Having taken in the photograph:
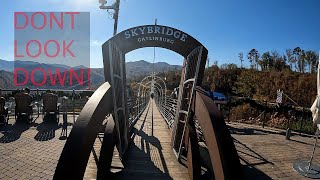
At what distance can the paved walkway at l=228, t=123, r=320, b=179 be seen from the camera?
19.7ft

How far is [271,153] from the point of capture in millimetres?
7715

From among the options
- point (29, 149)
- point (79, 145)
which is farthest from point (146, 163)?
point (79, 145)

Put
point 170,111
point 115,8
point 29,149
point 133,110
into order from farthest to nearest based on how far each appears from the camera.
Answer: point 133,110 < point 170,111 < point 115,8 < point 29,149

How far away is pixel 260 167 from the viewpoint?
6.32 metres

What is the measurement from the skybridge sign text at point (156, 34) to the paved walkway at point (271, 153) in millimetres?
3348

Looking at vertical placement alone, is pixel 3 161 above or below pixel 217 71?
below

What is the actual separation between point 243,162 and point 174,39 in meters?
3.37

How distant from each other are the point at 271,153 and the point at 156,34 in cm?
460

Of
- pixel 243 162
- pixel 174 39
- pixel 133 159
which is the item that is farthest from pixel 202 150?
pixel 174 39

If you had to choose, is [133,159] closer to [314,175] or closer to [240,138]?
[314,175]

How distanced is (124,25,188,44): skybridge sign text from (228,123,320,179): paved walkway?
335cm

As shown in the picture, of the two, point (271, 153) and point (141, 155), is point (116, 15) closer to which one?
point (141, 155)

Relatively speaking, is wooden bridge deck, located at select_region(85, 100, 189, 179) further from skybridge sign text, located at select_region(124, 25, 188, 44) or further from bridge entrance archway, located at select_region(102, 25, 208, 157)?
skybridge sign text, located at select_region(124, 25, 188, 44)

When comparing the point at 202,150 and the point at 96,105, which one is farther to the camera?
the point at 202,150
